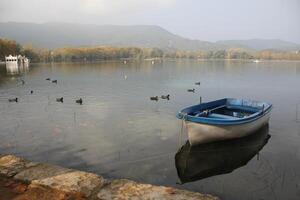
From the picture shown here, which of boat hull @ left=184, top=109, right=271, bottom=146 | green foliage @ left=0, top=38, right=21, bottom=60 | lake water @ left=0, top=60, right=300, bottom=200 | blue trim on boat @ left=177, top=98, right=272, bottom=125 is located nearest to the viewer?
lake water @ left=0, top=60, right=300, bottom=200

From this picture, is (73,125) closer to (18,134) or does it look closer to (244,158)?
(18,134)

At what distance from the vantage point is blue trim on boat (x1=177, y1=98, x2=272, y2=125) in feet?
58.6

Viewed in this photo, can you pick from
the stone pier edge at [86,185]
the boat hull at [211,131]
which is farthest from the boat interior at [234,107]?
the stone pier edge at [86,185]

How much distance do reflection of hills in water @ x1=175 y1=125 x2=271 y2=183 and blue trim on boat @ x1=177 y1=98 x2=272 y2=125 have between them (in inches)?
70.8

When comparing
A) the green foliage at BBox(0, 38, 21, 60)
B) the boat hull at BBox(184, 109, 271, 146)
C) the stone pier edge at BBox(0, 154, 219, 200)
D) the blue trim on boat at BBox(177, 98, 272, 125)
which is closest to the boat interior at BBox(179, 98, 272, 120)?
the blue trim on boat at BBox(177, 98, 272, 125)

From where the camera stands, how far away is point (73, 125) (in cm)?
2466

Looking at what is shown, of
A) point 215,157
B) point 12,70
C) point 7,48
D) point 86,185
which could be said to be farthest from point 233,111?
point 7,48

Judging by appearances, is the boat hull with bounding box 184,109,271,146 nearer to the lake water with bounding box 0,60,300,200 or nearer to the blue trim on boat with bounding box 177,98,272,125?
the blue trim on boat with bounding box 177,98,272,125

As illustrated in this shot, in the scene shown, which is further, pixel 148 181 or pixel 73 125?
pixel 73 125

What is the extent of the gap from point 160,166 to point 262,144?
8.65m

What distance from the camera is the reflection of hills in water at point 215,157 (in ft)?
51.7

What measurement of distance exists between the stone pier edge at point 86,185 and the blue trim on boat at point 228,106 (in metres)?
9.75

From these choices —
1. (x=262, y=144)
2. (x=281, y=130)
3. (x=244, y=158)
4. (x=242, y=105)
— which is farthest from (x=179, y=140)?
(x=281, y=130)

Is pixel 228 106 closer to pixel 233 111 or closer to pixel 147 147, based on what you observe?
pixel 233 111
